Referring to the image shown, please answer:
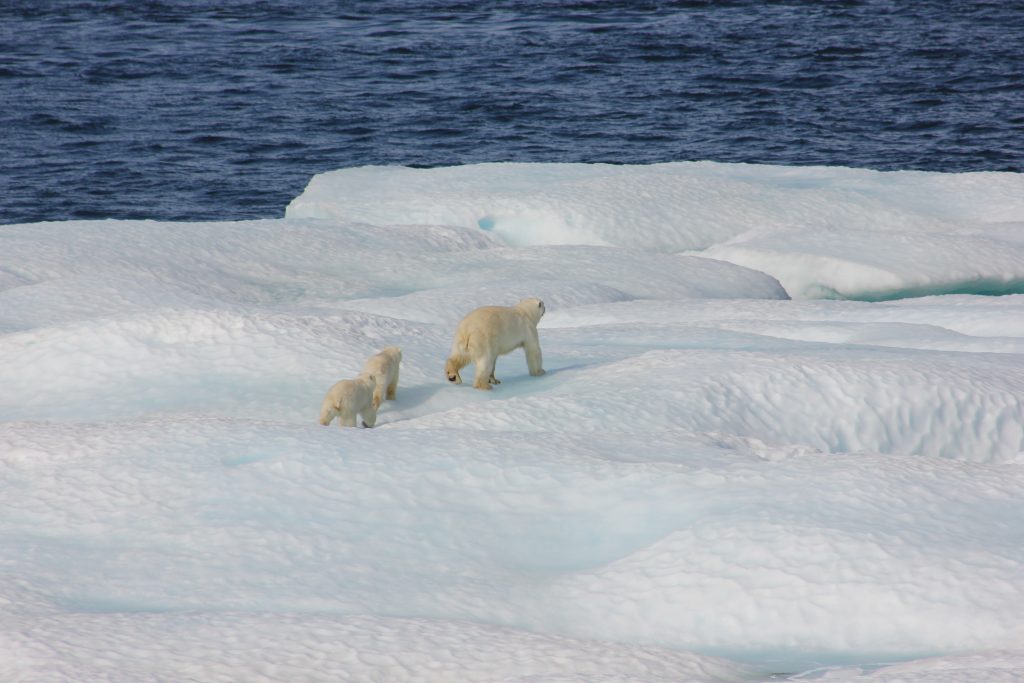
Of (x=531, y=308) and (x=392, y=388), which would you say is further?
(x=531, y=308)

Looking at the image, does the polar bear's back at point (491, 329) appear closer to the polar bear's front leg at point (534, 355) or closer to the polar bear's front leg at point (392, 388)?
the polar bear's front leg at point (534, 355)

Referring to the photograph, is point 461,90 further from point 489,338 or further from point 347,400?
point 347,400

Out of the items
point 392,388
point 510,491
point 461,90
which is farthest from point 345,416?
point 461,90

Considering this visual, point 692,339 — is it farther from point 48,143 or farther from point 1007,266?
point 48,143

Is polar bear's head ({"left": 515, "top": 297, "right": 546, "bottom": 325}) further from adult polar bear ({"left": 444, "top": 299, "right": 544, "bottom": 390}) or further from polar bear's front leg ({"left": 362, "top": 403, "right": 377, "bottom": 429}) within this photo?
polar bear's front leg ({"left": 362, "top": 403, "right": 377, "bottom": 429})

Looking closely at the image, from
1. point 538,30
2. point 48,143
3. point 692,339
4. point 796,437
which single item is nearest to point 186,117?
point 48,143

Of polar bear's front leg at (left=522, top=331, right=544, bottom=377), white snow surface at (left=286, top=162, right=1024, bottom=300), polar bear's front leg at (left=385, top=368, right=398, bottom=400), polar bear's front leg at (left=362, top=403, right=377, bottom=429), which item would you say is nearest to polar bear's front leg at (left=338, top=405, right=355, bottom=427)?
polar bear's front leg at (left=362, top=403, right=377, bottom=429)
